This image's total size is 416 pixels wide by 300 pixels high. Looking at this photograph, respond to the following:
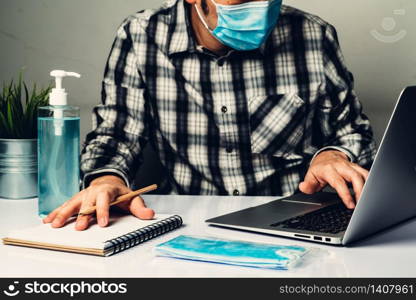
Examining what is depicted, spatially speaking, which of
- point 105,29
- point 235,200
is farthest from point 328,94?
point 105,29

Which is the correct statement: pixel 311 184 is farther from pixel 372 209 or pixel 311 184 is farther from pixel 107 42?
pixel 107 42

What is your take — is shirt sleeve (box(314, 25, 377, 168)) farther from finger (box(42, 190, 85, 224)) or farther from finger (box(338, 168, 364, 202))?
finger (box(42, 190, 85, 224))

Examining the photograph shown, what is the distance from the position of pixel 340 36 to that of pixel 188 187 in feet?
2.09

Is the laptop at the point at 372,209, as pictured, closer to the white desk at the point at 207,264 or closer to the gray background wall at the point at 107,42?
the white desk at the point at 207,264

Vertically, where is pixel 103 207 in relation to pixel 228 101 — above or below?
below

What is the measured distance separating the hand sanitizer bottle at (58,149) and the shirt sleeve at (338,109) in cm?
74

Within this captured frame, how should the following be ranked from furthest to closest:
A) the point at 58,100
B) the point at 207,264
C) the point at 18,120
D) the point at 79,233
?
the point at 18,120 < the point at 58,100 < the point at 79,233 < the point at 207,264

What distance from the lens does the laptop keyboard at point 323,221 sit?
2.86 ft

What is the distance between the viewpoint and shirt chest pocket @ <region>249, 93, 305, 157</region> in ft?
4.94

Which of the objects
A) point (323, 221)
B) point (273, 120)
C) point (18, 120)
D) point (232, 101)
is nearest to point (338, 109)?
point (273, 120)

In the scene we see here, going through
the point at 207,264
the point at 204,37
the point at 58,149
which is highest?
the point at 204,37

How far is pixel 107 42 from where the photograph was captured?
175 centimetres

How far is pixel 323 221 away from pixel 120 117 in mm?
722

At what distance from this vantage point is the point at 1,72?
1.80m
